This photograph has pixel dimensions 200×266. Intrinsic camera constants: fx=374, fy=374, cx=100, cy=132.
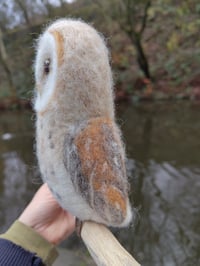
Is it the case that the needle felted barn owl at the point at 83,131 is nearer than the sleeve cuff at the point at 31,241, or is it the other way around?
the needle felted barn owl at the point at 83,131

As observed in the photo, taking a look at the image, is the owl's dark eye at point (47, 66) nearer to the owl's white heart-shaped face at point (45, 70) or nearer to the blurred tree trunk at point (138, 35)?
the owl's white heart-shaped face at point (45, 70)

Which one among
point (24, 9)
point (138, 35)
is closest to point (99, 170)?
point (24, 9)

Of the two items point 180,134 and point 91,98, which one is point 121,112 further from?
point 91,98

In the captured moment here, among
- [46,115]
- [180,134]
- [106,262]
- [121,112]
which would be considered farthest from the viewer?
[121,112]

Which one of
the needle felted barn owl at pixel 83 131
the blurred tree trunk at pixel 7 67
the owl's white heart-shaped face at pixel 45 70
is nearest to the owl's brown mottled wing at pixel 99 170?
the needle felted barn owl at pixel 83 131

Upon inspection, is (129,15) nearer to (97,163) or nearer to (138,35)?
(138,35)

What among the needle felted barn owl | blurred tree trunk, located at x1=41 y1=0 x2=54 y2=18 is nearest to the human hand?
the needle felted barn owl

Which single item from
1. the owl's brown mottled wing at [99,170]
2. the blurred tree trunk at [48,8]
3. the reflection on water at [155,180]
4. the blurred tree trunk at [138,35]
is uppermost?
the blurred tree trunk at [48,8]

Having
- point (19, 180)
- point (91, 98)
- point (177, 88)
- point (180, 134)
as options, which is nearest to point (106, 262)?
point (91, 98)
